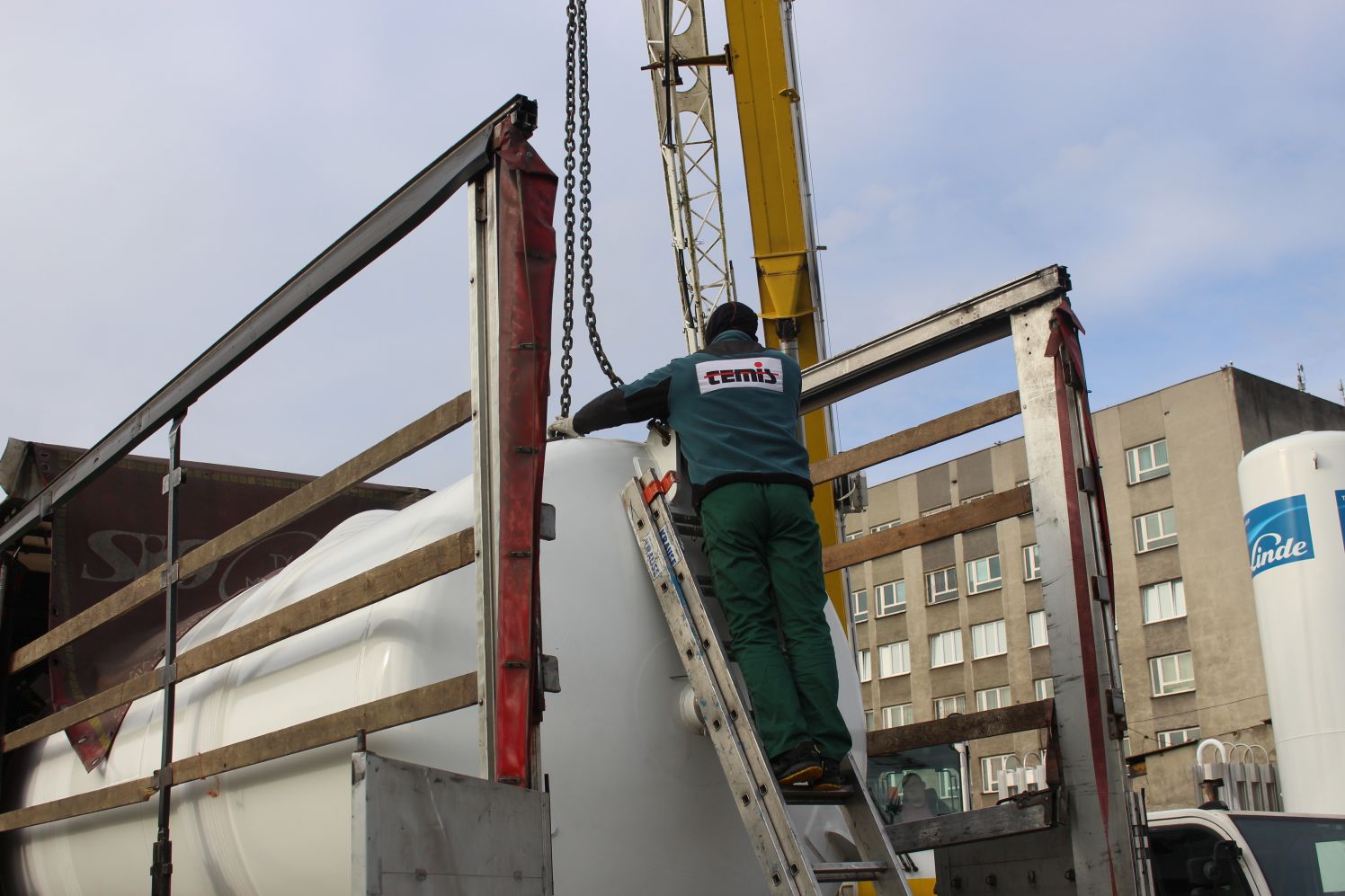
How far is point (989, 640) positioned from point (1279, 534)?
26097mm

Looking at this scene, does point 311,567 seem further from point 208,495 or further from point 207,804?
point 208,495

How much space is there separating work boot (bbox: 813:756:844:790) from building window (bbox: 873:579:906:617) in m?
40.3

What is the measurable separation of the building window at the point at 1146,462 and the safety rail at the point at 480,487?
114 feet

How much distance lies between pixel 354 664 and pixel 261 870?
2.31ft

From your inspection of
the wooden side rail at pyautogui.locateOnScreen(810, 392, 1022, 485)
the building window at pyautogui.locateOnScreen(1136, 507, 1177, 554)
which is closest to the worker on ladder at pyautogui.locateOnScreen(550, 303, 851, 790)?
the wooden side rail at pyautogui.locateOnScreen(810, 392, 1022, 485)

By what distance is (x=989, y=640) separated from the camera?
4025 cm

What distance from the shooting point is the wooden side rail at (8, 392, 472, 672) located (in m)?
3.35

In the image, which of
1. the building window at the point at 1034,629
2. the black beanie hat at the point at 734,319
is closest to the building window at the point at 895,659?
the building window at the point at 1034,629

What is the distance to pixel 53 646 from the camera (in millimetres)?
5051

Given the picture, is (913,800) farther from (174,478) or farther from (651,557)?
(174,478)

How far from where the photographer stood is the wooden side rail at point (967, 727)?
3859mm

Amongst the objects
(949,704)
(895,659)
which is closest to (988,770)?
(949,704)

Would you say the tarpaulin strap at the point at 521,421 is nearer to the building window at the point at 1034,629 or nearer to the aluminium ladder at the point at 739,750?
the aluminium ladder at the point at 739,750

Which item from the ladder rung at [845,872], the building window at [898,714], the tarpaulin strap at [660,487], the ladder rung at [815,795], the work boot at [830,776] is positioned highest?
the building window at [898,714]
